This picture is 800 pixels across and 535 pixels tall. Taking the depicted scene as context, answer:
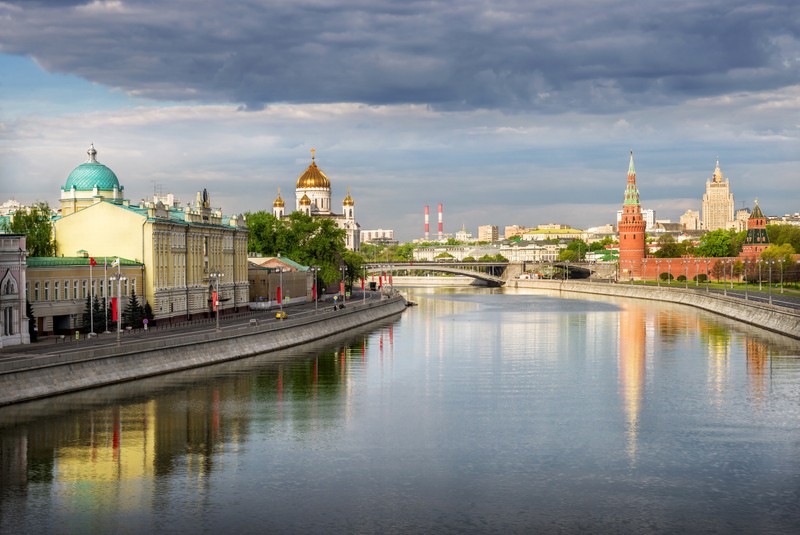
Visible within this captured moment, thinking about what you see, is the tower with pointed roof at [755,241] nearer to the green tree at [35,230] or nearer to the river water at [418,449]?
the river water at [418,449]

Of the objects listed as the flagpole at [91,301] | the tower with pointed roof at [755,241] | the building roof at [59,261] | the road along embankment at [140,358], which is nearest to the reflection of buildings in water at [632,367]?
the road along embankment at [140,358]

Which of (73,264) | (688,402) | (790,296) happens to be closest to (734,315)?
(790,296)

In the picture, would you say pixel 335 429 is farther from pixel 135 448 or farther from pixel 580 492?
pixel 580 492

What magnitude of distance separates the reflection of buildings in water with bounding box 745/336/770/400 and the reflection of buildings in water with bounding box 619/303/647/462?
220 inches

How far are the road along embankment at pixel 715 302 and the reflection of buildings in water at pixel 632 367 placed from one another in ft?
28.2

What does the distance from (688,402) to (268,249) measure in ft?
295

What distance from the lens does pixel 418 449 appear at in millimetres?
39500

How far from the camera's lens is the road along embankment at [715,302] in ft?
279

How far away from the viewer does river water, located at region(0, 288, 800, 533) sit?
3066 centimetres

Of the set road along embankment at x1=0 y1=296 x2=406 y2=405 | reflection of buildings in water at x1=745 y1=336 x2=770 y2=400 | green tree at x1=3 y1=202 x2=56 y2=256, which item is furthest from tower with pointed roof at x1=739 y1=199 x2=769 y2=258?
green tree at x1=3 y1=202 x2=56 y2=256

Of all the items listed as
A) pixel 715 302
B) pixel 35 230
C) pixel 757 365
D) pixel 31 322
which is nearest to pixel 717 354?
pixel 757 365

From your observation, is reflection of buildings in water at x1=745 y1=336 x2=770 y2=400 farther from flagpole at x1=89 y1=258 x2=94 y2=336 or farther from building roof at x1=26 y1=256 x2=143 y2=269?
flagpole at x1=89 y1=258 x2=94 y2=336

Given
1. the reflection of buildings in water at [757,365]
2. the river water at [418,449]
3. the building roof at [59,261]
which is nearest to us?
the river water at [418,449]

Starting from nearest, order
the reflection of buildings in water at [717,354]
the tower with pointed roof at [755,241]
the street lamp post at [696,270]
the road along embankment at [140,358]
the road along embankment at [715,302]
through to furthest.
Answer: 1. the road along embankment at [140,358]
2. the reflection of buildings in water at [717,354]
3. the road along embankment at [715,302]
4. the street lamp post at [696,270]
5. the tower with pointed roof at [755,241]
